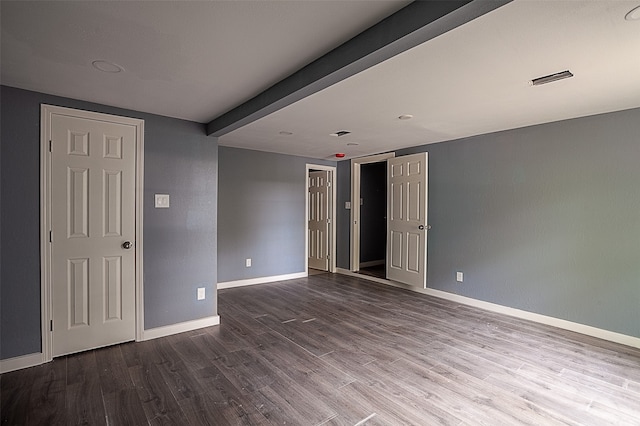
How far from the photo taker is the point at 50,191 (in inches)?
102

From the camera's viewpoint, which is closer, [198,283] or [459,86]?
[459,86]

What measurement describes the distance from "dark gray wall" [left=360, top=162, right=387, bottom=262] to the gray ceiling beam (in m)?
4.36

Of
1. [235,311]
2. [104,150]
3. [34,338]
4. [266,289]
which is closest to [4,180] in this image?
[104,150]

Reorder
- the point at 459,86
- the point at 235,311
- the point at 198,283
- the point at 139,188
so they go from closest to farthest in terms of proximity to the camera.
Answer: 1. the point at 459,86
2. the point at 139,188
3. the point at 198,283
4. the point at 235,311

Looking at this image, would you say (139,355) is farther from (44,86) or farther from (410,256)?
(410,256)

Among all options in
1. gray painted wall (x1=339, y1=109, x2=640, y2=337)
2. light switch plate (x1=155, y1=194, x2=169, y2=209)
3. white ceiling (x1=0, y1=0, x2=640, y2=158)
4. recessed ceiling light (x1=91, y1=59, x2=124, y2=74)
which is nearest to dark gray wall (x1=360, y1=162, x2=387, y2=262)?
gray painted wall (x1=339, y1=109, x2=640, y2=337)

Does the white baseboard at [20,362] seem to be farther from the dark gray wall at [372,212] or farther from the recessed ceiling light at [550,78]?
the dark gray wall at [372,212]

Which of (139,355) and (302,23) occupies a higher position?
(302,23)

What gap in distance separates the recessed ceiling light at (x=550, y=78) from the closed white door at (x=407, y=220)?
2.27 m

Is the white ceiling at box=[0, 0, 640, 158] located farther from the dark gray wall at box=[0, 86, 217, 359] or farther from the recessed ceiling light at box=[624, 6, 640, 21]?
the dark gray wall at box=[0, 86, 217, 359]

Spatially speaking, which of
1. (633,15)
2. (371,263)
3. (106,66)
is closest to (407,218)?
(371,263)

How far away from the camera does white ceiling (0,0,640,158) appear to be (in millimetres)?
1509

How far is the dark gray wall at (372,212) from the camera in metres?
6.65

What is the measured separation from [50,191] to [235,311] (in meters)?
2.25
